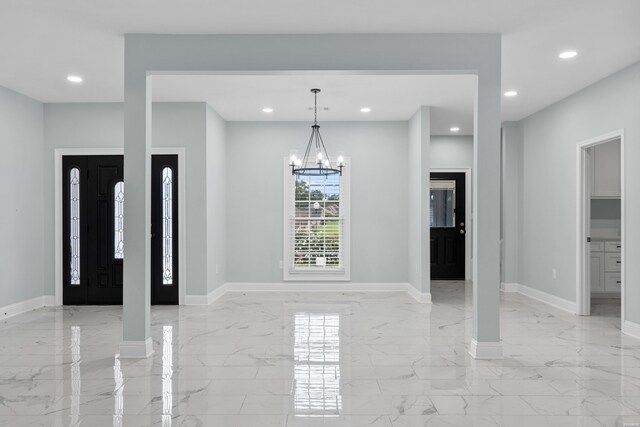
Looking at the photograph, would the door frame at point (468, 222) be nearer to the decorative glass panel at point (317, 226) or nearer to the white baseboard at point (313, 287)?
the white baseboard at point (313, 287)

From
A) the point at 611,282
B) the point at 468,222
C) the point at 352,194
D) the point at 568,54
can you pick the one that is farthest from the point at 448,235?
the point at 568,54

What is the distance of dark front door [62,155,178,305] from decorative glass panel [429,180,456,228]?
525 centimetres

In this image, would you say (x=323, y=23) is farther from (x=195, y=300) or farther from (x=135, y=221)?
(x=195, y=300)

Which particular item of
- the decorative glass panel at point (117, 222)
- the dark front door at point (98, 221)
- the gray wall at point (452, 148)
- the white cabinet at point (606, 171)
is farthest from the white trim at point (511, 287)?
the decorative glass panel at point (117, 222)

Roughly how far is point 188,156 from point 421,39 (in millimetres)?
3881

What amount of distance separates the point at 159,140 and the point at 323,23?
12.2 ft

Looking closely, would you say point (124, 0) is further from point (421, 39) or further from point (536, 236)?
point (536, 236)

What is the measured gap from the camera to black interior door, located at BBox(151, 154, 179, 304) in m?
6.91

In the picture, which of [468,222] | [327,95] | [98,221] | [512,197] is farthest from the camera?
[468,222]

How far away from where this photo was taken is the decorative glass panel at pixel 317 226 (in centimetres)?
817

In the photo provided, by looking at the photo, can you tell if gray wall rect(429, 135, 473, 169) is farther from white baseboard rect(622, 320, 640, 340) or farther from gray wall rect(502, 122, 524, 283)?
white baseboard rect(622, 320, 640, 340)

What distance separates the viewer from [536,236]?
7449 millimetres

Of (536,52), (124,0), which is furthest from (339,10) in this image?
(536,52)

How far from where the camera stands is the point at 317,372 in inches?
Result: 155
